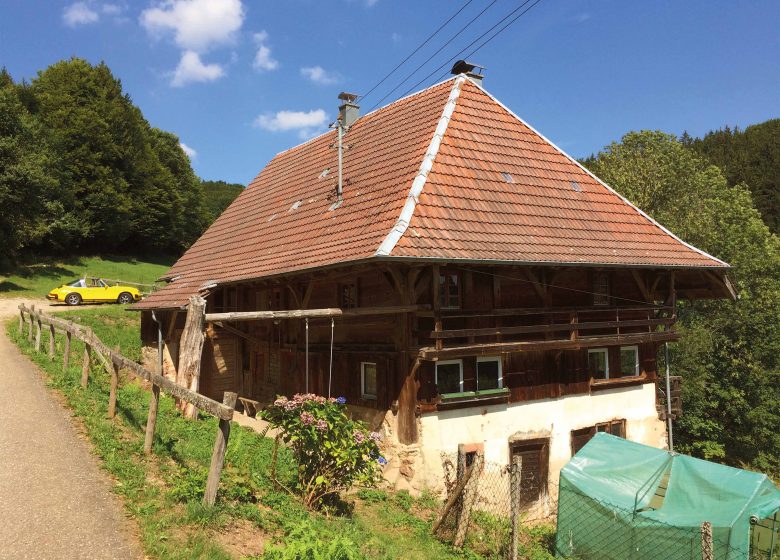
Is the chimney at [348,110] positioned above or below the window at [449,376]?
above

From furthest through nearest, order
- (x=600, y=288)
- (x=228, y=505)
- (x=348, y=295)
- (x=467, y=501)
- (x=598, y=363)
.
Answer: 1. (x=600, y=288)
2. (x=598, y=363)
3. (x=348, y=295)
4. (x=467, y=501)
5. (x=228, y=505)

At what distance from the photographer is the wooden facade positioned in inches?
383

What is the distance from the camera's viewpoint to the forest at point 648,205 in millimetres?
22125

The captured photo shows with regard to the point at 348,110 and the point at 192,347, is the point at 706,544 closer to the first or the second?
the point at 192,347

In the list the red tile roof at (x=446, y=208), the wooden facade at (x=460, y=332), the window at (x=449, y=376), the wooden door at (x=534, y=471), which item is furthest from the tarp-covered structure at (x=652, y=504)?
the red tile roof at (x=446, y=208)

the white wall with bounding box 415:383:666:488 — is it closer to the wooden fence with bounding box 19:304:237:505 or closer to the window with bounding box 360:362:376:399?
the window with bounding box 360:362:376:399

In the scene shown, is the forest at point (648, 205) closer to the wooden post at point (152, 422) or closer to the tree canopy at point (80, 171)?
the tree canopy at point (80, 171)

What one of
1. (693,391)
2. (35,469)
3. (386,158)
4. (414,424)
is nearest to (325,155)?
(386,158)

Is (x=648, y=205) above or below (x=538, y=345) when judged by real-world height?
above

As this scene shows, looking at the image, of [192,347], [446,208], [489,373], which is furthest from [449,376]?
[192,347]

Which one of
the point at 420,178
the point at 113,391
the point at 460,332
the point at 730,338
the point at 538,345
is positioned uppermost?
the point at 420,178

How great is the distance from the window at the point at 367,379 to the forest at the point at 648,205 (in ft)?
53.4

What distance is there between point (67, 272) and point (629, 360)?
32.2 metres

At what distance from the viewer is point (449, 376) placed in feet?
33.5
